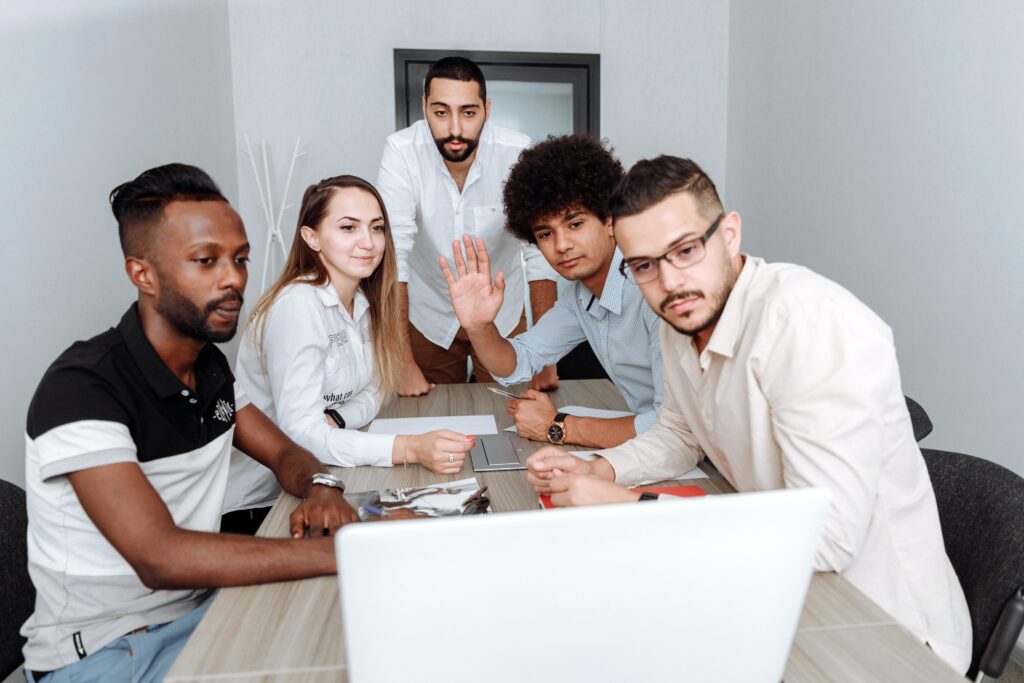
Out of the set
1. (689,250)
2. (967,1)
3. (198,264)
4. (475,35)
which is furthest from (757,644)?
(475,35)

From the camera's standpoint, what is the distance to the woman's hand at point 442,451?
1504 millimetres

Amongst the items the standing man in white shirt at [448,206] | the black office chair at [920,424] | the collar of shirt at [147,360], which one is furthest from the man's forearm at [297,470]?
the black office chair at [920,424]

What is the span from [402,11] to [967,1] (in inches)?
107

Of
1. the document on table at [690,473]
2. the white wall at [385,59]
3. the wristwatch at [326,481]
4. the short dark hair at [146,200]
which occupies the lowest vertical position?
the document on table at [690,473]

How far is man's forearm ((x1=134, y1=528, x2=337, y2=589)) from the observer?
1022 millimetres

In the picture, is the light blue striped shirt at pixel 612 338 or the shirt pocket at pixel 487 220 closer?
the light blue striped shirt at pixel 612 338

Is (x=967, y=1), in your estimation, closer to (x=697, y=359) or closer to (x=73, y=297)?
(x=697, y=359)

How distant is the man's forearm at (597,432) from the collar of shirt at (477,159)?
1.42 metres

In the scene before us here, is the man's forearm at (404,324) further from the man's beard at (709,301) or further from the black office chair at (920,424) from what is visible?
the black office chair at (920,424)

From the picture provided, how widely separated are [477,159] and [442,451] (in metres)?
1.63

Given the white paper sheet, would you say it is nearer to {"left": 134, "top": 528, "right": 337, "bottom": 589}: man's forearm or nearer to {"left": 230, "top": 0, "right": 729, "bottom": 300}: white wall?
{"left": 134, "top": 528, "right": 337, "bottom": 589}: man's forearm

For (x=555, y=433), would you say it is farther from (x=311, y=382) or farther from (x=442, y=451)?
(x=311, y=382)

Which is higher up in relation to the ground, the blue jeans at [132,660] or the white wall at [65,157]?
the white wall at [65,157]

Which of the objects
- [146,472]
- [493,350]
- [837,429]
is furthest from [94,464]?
[493,350]
